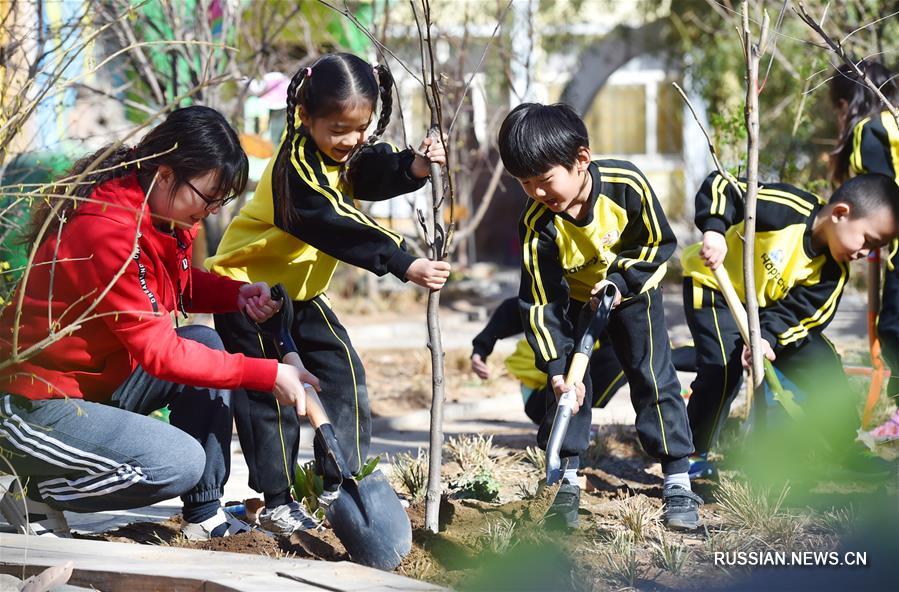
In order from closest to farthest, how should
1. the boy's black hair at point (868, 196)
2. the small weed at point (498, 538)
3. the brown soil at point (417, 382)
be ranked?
1. the small weed at point (498, 538)
2. the boy's black hair at point (868, 196)
3. the brown soil at point (417, 382)

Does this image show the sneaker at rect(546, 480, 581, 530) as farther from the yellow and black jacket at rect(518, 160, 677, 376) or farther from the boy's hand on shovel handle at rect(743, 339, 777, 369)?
the boy's hand on shovel handle at rect(743, 339, 777, 369)

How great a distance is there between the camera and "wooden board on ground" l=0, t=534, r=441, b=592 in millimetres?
2619

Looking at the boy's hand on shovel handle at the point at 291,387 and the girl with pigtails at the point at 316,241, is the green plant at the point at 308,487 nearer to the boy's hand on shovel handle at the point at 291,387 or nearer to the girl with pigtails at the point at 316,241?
the girl with pigtails at the point at 316,241

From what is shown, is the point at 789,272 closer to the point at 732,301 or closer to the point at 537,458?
the point at 732,301

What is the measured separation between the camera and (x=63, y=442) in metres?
3.13

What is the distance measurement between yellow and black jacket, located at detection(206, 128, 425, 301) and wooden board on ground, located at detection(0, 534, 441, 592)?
1.00m

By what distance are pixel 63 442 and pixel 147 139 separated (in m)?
0.92

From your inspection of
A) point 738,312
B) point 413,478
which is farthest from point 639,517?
point 738,312

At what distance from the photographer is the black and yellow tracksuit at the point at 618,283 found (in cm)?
374

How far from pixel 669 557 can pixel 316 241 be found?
1.44 metres

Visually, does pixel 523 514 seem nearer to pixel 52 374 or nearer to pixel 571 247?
pixel 571 247

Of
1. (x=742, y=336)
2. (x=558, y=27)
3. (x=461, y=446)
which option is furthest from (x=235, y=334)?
(x=558, y=27)

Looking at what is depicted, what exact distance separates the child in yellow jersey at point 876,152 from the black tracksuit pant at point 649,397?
1.16 m

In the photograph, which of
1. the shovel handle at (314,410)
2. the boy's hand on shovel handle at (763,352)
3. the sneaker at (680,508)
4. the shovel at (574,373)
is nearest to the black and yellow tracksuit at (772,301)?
the boy's hand on shovel handle at (763,352)
